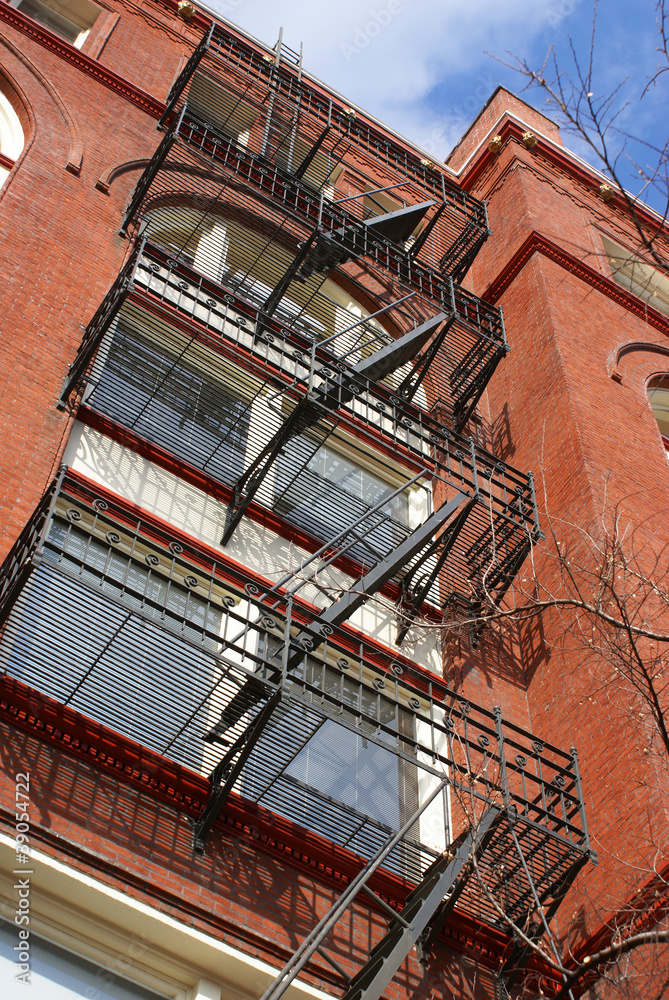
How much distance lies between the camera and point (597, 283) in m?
19.7

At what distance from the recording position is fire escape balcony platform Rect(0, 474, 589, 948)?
8.48 m

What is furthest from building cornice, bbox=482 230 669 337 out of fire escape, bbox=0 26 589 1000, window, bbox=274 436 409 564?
window, bbox=274 436 409 564

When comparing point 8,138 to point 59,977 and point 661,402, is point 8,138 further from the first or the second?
point 661,402

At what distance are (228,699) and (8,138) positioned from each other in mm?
9275

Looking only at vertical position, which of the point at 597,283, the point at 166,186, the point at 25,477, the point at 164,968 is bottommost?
the point at 164,968

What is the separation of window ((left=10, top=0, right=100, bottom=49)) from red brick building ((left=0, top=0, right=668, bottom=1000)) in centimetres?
7

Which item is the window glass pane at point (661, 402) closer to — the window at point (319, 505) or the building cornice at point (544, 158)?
the building cornice at point (544, 158)

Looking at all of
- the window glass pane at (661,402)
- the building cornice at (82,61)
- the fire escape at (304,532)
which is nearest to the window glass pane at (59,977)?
the fire escape at (304,532)

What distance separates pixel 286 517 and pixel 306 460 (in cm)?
70

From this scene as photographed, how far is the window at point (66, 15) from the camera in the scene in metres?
18.7

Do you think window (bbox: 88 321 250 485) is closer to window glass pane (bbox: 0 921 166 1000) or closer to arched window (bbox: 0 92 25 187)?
arched window (bbox: 0 92 25 187)

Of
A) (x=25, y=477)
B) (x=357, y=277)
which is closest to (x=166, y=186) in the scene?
(x=357, y=277)

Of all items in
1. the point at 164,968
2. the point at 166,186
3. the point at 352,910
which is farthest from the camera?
the point at 166,186

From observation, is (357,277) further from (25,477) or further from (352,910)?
(352,910)
